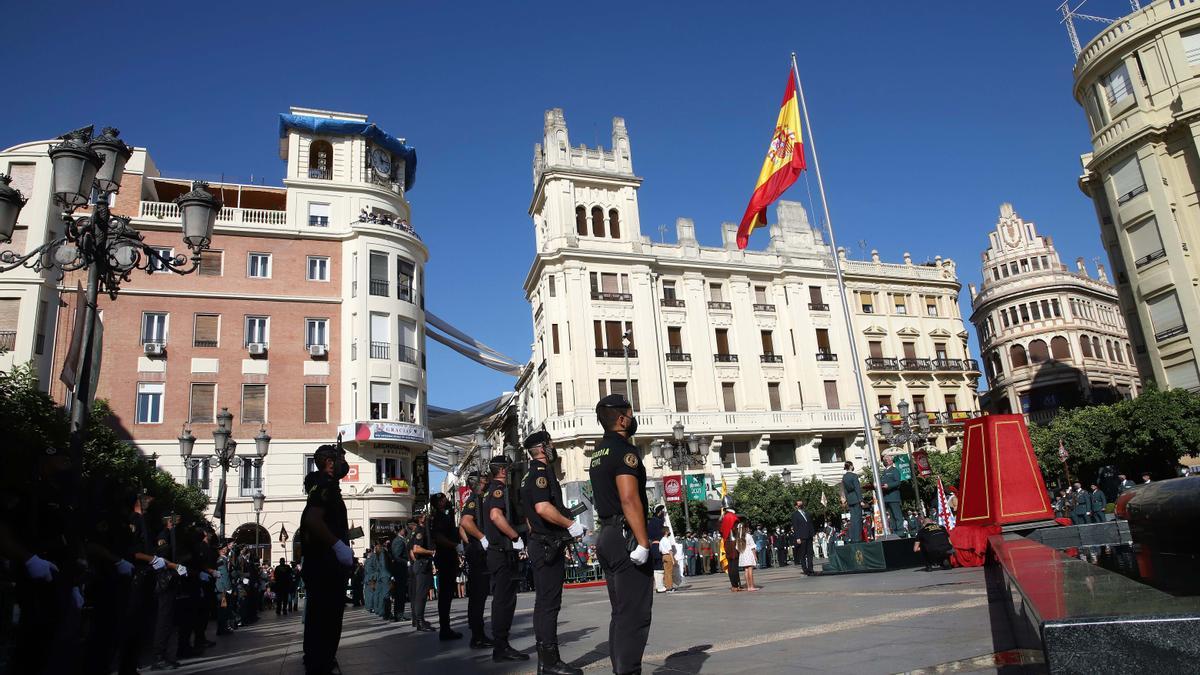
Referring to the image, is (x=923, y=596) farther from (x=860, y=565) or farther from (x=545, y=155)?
(x=545, y=155)

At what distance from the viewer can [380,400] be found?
34.0 metres

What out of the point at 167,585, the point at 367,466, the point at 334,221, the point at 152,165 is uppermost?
the point at 152,165

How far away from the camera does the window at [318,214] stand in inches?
1431

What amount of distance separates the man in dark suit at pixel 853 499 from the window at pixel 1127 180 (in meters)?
25.8

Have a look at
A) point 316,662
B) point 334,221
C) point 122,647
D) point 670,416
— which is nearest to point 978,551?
point 316,662

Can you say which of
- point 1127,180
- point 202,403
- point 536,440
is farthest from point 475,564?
point 1127,180

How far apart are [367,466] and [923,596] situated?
28268 mm

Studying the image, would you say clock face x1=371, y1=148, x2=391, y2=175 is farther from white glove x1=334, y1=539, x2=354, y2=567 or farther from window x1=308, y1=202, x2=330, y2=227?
white glove x1=334, y1=539, x2=354, y2=567

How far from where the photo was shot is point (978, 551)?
834cm

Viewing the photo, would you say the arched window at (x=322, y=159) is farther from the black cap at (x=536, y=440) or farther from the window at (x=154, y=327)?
the black cap at (x=536, y=440)

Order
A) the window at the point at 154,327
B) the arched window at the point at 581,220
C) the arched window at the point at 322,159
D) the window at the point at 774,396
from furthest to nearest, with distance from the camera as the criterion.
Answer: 1. the window at the point at 774,396
2. the arched window at the point at 581,220
3. the arched window at the point at 322,159
4. the window at the point at 154,327

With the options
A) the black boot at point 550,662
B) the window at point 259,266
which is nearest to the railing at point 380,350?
the window at point 259,266

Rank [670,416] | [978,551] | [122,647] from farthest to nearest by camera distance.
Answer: [670,416] < [978,551] < [122,647]

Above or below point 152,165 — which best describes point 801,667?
below
